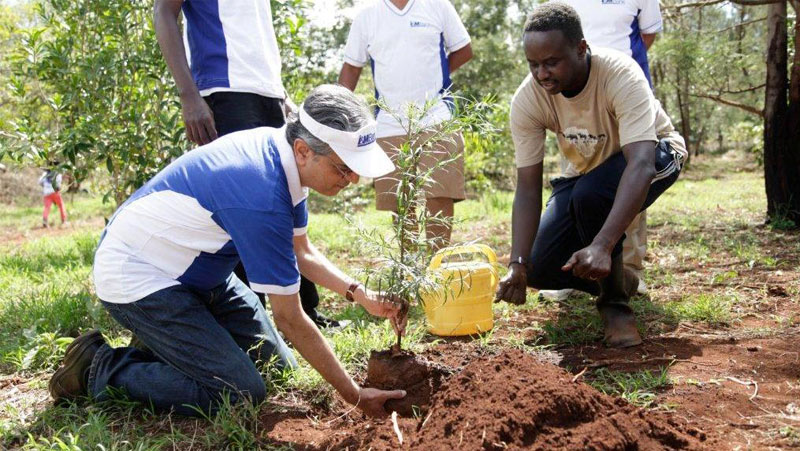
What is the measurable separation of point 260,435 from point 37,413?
104 centimetres

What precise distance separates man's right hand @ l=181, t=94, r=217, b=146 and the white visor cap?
1.01 meters

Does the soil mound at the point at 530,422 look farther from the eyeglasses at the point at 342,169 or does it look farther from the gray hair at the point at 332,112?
the gray hair at the point at 332,112

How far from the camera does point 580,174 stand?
3605 millimetres

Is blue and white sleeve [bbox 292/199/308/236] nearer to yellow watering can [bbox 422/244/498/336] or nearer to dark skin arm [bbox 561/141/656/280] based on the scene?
yellow watering can [bbox 422/244/498/336]

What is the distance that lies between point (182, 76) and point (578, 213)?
Answer: 80.3 inches

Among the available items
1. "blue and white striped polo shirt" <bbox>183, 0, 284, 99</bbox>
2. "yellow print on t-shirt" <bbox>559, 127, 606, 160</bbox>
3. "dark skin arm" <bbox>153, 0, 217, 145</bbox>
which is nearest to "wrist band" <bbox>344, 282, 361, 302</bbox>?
"dark skin arm" <bbox>153, 0, 217, 145</bbox>

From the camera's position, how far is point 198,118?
3.13m

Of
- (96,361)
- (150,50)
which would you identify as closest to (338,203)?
(150,50)

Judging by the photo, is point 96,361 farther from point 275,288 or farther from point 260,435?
point 275,288

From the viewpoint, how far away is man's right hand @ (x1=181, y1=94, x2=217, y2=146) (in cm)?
313

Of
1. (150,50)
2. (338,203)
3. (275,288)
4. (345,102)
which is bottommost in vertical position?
(338,203)

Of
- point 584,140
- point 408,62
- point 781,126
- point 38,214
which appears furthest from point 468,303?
point 38,214

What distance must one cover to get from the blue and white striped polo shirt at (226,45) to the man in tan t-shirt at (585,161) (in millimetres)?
1369

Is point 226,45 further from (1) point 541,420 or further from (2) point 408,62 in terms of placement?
(1) point 541,420
